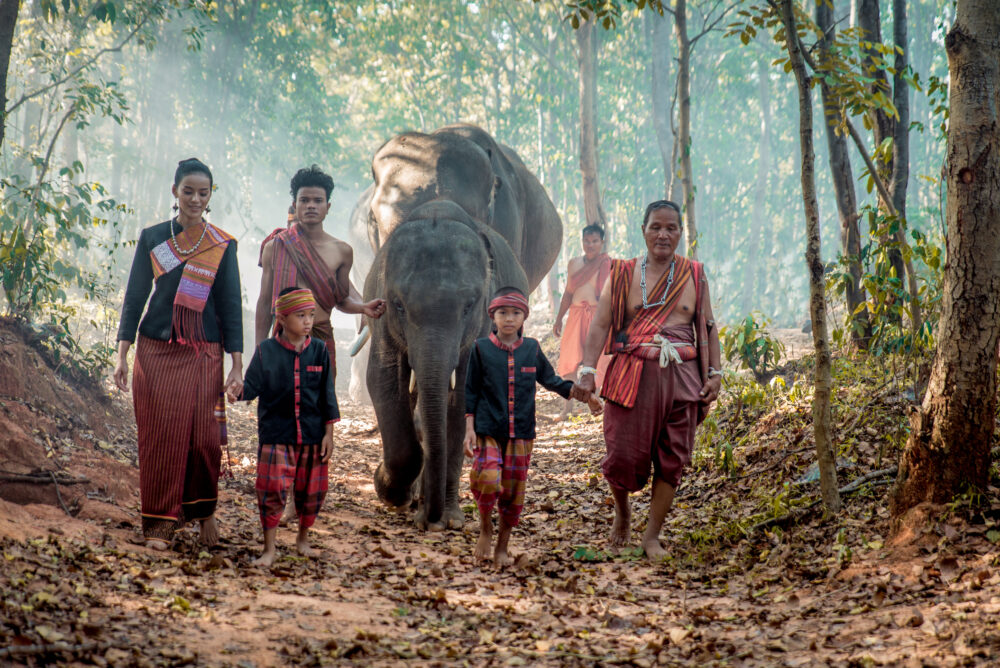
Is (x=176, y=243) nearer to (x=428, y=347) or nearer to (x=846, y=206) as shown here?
(x=428, y=347)

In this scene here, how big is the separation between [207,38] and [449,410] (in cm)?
2192

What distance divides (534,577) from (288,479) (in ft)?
4.70

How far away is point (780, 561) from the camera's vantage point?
14.2 feet

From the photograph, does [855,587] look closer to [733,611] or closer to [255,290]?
[733,611]

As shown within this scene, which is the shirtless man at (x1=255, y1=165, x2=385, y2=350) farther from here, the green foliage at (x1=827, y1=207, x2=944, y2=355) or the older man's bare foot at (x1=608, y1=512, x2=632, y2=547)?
the green foliage at (x1=827, y1=207, x2=944, y2=355)

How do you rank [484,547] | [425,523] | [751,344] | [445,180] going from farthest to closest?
[751,344] → [445,180] → [425,523] → [484,547]

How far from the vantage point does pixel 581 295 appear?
10273 mm

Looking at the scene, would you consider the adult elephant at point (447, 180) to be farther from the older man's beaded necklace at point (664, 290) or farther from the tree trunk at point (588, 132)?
the tree trunk at point (588, 132)

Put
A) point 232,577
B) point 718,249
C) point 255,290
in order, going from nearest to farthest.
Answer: point 232,577, point 718,249, point 255,290

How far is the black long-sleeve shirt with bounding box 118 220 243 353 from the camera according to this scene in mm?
4605

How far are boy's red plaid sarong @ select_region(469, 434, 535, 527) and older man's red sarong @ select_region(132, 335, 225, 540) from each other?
1492mm

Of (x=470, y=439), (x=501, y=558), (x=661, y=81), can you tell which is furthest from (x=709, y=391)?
(x=661, y=81)

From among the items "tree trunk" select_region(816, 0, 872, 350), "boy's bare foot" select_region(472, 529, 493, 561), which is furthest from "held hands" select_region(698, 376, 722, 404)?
"tree trunk" select_region(816, 0, 872, 350)

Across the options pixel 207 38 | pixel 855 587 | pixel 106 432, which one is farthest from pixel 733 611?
pixel 207 38
